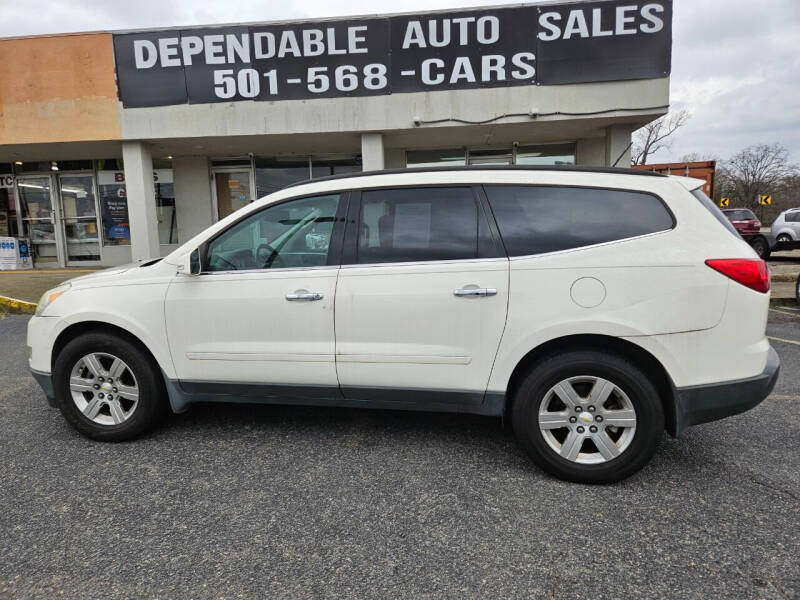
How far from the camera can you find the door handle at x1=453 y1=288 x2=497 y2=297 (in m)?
2.89

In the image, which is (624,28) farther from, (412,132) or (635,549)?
(635,549)

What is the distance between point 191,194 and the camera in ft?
41.5

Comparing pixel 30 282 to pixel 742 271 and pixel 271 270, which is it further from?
pixel 742 271

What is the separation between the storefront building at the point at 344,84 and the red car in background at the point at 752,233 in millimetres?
9417

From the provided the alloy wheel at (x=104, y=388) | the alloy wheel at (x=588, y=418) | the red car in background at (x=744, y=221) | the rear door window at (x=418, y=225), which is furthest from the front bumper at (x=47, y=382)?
the red car in background at (x=744, y=221)

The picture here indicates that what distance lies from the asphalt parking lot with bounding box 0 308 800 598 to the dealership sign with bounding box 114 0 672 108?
7574 mm

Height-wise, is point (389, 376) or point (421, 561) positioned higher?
point (389, 376)

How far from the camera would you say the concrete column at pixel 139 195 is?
10.5m

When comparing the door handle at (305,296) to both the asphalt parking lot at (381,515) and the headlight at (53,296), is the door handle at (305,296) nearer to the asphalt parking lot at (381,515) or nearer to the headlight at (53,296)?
the asphalt parking lot at (381,515)

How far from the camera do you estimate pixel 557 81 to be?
936 centimetres

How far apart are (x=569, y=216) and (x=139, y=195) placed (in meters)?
10.1

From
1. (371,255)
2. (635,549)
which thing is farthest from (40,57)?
(635,549)

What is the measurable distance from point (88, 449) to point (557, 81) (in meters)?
9.16

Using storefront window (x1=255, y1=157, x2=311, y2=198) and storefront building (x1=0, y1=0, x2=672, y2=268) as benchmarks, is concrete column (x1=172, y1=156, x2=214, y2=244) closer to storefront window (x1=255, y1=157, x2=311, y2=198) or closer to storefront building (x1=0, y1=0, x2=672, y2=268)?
storefront window (x1=255, y1=157, x2=311, y2=198)
